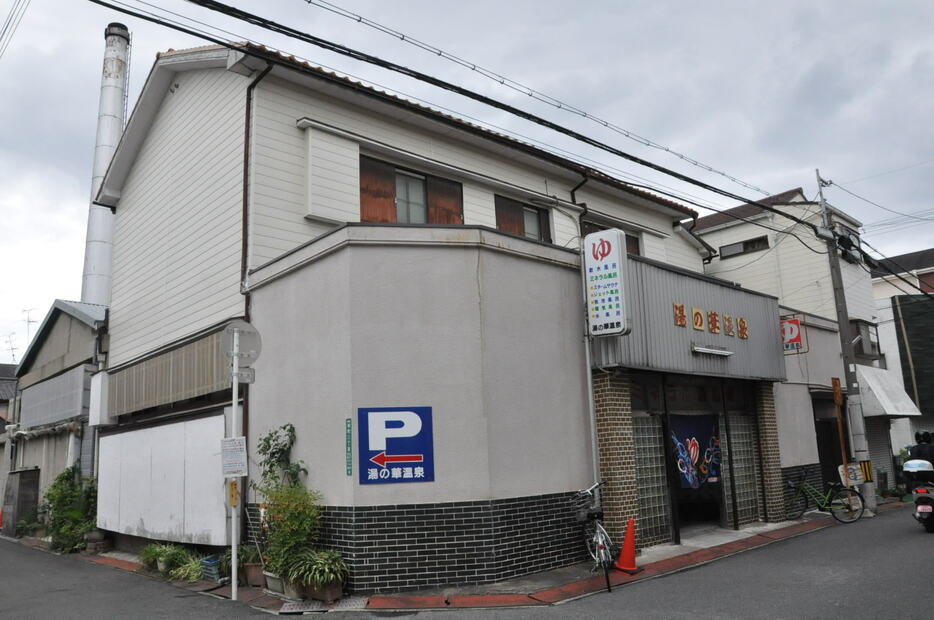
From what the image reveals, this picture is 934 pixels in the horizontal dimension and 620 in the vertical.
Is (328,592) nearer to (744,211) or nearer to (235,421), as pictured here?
(235,421)

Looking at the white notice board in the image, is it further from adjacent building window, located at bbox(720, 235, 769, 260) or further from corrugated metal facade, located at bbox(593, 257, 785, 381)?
adjacent building window, located at bbox(720, 235, 769, 260)

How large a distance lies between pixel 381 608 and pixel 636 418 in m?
5.89

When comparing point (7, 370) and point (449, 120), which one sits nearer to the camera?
point (449, 120)

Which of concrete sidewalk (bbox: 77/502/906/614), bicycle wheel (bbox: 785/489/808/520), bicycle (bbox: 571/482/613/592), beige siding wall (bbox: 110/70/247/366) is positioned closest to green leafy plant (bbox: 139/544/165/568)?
concrete sidewalk (bbox: 77/502/906/614)

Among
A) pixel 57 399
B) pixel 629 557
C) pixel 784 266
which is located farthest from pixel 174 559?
pixel 784 266

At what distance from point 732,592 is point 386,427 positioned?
509 centimetres

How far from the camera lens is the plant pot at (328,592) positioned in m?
9.23

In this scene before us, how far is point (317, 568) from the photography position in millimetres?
9258

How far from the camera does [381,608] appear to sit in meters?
8.87

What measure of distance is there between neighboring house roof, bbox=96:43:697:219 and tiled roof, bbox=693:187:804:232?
5.74 metres

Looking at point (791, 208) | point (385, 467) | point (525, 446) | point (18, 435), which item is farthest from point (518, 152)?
point (18, 435)

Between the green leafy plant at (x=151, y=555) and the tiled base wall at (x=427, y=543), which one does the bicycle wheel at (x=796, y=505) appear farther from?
the green leafy plant at (x=151, y=555)

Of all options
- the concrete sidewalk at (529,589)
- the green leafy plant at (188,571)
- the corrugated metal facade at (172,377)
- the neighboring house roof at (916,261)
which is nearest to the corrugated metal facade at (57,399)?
the corrugated metal facade at (172,377)

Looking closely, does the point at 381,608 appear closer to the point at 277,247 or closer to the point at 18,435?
the point at 277,247
